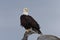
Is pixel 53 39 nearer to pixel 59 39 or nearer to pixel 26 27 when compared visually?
pixel 59 39

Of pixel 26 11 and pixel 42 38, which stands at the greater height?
pixel 26 11

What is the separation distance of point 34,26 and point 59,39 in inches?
171

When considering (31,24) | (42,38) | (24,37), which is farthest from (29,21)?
(42,38)

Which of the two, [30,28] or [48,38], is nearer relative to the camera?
[48,38]

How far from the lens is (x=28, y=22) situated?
14508 millimetres

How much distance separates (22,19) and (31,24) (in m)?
0.71

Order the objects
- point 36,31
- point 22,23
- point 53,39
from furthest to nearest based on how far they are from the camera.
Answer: point 22,23, point 36,31, point 53,39

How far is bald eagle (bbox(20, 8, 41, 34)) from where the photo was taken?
14.0 m

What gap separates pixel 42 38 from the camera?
9.71m

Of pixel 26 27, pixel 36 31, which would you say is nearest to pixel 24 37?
pixel 36 31

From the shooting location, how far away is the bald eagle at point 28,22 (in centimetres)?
1405

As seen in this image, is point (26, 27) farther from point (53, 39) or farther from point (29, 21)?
point (53, 39)

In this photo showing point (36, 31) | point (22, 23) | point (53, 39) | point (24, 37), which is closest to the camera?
point (53, 39)

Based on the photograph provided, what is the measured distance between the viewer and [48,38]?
31.9ft
